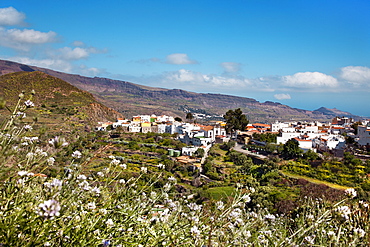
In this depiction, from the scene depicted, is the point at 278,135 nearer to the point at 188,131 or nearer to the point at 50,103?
the point at 188,131

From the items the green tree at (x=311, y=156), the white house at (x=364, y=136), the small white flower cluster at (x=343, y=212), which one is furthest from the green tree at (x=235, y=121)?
the small white flower cluster at (x=343, y=212)

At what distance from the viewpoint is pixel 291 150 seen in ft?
103

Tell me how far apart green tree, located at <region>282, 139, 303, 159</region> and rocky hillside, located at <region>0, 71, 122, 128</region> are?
20.5m

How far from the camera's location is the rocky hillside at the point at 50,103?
7.32 feet

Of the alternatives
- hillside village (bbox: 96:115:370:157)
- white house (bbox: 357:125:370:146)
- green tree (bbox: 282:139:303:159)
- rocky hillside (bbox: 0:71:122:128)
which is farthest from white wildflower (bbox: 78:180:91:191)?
white house (bbox: 357:125:370:146)

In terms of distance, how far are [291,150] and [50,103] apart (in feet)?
87.5

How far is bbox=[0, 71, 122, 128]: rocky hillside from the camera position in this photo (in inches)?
87.8

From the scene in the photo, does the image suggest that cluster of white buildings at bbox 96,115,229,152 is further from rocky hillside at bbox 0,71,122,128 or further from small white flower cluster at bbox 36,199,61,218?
small white flower cluster at bbox 36,199,61,218

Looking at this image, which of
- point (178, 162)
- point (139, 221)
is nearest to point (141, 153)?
point (178, 162)

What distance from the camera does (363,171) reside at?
80.4 ft

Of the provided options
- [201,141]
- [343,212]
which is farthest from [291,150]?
[343,212]

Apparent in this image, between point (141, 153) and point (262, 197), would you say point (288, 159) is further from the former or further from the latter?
point (141, 153)

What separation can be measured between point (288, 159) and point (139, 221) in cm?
3185

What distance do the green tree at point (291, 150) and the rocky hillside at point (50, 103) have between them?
808 inches
